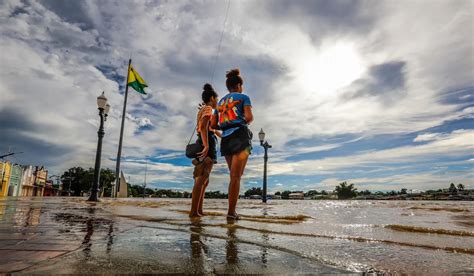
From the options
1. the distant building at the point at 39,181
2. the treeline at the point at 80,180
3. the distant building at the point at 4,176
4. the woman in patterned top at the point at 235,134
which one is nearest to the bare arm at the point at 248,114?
the woman in patterned top at the point at 235,134

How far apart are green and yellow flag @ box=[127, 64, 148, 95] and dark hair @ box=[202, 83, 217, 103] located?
1819 centimetres

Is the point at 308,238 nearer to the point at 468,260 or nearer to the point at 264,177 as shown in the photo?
the point at 468,260

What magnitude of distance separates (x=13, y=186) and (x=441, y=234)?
51.2 m

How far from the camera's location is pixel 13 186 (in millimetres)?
40062

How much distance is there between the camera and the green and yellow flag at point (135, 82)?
21.3 metres

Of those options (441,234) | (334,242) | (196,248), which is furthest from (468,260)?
(196,248)

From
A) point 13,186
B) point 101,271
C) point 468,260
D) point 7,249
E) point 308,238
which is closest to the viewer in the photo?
point 101,271

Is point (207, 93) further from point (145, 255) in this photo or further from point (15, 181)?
point (15, 181)

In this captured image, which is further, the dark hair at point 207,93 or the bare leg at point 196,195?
the dark hair at point 207,93

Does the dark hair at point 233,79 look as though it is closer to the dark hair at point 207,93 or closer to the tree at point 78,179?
the dark hair at point 207,93

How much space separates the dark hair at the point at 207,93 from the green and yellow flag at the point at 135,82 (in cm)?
1819

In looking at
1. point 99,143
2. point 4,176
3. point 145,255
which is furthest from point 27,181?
point 145,255

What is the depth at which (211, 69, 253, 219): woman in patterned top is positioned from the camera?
13.5ft

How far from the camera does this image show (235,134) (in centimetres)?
424
